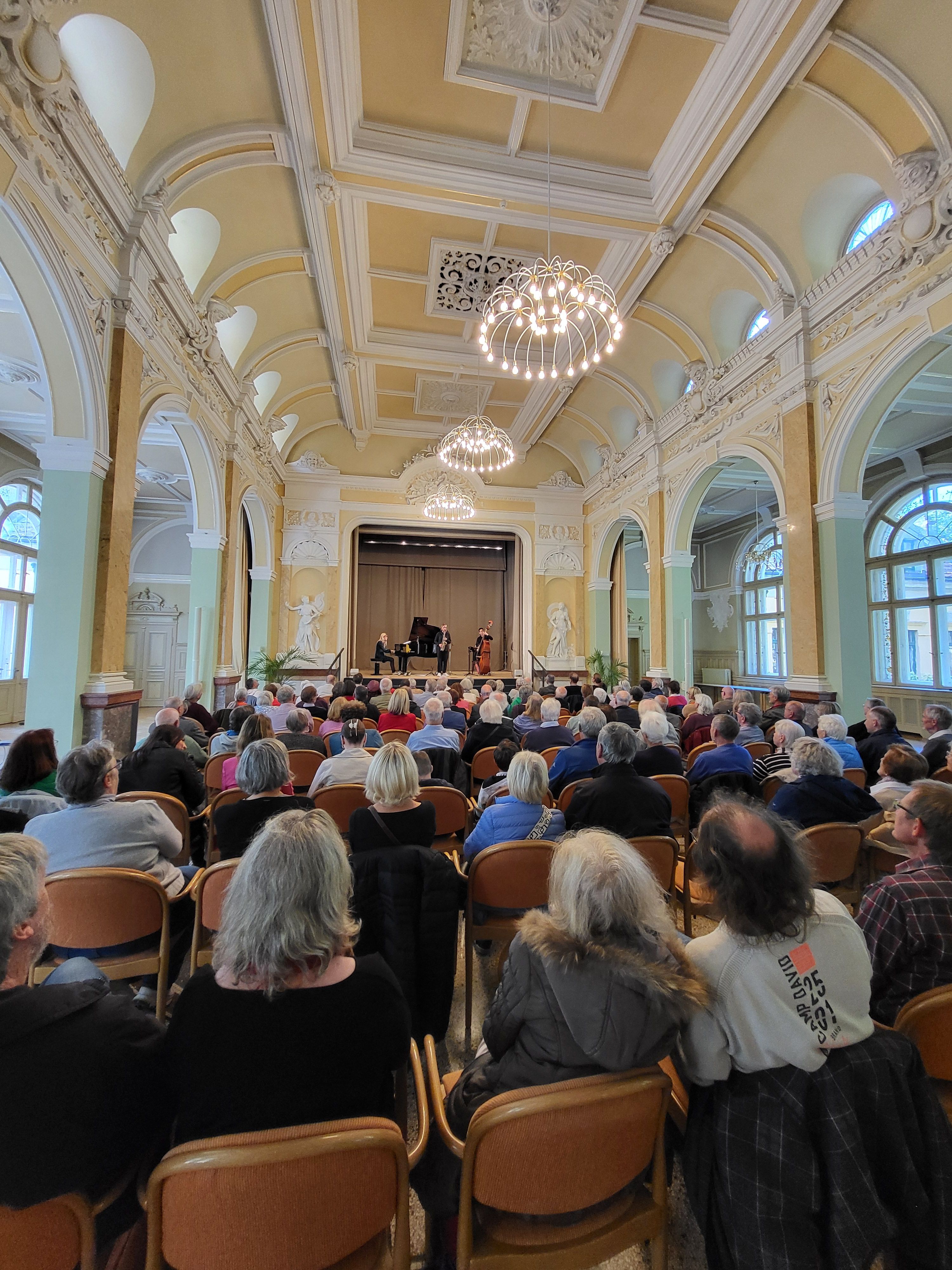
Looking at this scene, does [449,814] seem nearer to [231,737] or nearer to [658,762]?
[658,762]

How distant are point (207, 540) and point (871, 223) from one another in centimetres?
826

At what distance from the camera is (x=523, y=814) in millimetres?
2408

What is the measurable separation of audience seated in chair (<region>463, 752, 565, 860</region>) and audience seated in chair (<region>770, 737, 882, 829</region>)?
3.48 ft

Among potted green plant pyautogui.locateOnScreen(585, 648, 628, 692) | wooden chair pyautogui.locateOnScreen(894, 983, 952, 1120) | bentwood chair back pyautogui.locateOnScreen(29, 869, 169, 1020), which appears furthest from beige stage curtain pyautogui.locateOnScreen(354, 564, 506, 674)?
wooden chair pyautogui.locateOnScreen(894, 983, 952, 1120)

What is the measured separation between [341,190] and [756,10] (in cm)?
386

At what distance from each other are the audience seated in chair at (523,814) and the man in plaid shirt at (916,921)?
1.10 m

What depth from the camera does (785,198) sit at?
5855 mm

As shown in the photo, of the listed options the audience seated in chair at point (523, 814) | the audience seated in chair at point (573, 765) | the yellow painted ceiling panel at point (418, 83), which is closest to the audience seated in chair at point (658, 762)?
the audience seated in chair at point (573, 765)

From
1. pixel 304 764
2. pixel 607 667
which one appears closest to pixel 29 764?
pixel 304 764

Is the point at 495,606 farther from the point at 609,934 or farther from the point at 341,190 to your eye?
the point at 609,934

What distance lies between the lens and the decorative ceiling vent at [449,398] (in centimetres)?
1045

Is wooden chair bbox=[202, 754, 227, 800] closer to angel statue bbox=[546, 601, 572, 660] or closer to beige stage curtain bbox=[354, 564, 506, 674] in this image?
angel statue bbox=[546, 601, 572, 660]

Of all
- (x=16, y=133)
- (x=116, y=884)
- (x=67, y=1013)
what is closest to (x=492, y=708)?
(x=116, y=884)

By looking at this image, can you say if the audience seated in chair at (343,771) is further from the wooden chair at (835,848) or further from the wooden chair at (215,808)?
the wooden chair at (835,848)
